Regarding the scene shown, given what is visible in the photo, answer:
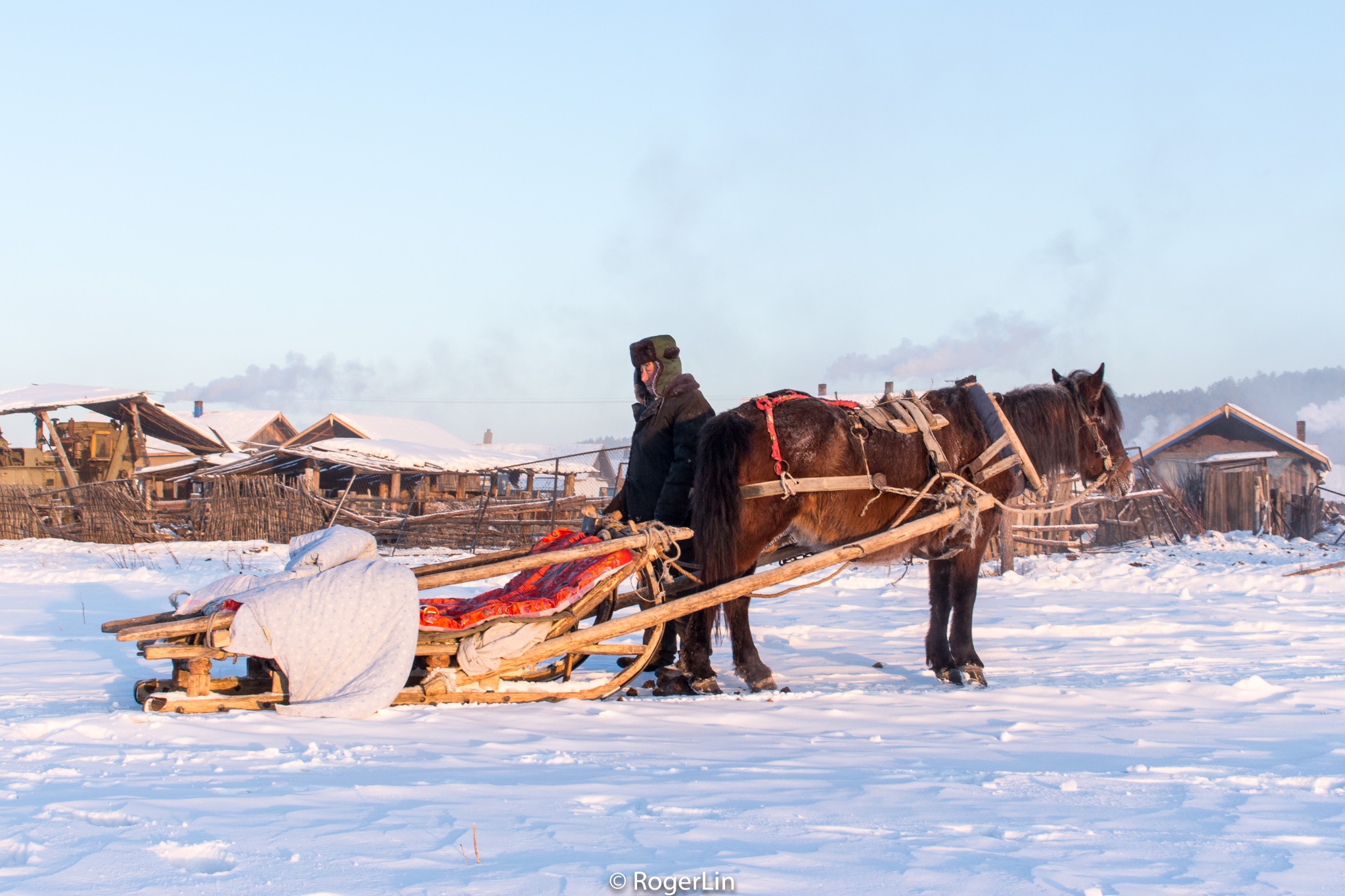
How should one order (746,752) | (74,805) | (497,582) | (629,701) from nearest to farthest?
(74,805) < (746,752) < (629,701) < (497,582)

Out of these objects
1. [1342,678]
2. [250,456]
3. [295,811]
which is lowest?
[1342,678]

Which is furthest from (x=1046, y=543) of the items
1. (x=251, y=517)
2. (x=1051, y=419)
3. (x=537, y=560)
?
(x=251, y=517)

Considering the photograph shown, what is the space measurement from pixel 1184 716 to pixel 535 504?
1566 centimetres

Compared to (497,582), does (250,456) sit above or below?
above

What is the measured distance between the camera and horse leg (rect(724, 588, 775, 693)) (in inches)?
189

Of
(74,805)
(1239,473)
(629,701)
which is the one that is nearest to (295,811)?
(74,805)

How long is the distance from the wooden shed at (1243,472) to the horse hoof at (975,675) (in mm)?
15570

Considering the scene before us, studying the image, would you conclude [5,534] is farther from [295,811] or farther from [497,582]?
[295,811]

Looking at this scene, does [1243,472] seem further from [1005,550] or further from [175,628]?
[175,628]

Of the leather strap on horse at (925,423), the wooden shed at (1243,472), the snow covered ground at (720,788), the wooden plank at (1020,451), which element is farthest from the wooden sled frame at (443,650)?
the wooden shed at (1243,472)

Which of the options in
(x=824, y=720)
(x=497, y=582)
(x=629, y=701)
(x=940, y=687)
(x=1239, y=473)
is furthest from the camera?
(x=1239, y=473)

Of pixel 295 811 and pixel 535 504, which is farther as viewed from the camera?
pixel 535 504

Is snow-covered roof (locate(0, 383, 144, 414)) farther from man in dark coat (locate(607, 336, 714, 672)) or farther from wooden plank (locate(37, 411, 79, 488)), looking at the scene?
man in dark coat (locate(607, 336, 714, 672))

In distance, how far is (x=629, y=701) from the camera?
4.31 meters
